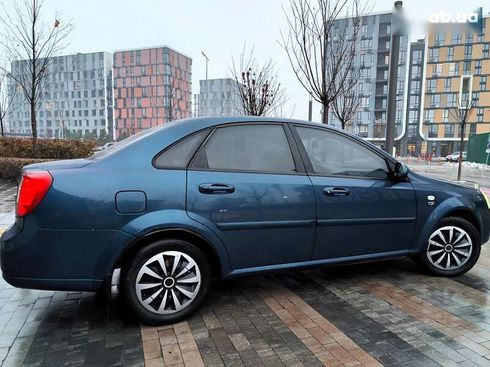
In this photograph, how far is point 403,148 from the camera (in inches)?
2847

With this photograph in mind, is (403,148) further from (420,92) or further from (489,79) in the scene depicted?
(489,79)

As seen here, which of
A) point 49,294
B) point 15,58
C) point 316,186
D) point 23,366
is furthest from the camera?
point 15,58

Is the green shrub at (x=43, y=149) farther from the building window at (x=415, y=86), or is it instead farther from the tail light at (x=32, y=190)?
the building window at (x=415, y=86)

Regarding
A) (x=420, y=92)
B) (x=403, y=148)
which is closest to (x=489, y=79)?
(x=420, y=92)

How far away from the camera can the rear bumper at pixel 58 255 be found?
2.64 metres

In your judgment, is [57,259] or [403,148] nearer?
[57,259]

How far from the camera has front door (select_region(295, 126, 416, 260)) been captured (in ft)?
11.1

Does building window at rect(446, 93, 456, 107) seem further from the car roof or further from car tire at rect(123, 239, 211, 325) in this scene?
car tire at rect(123, 239, 211, 325)

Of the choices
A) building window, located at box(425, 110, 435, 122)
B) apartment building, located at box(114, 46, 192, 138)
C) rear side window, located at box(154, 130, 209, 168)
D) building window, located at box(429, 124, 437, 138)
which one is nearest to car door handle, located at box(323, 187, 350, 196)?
rear side window, located at box(154, 130, 209, 168)

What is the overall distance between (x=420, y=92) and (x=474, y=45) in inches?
456

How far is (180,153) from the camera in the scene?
301cm

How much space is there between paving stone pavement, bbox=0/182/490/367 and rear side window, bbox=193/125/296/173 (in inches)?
48.1

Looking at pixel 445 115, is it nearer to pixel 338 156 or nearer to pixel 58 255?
pixel 338 156

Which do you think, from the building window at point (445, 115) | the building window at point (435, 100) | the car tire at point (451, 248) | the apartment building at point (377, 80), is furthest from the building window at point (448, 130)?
the car tire at point (451, 248)
